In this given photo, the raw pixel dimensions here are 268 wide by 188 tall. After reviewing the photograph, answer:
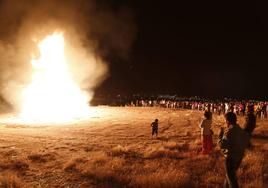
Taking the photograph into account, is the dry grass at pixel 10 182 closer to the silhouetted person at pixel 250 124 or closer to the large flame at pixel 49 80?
the silhouetted person at pixel 250 124

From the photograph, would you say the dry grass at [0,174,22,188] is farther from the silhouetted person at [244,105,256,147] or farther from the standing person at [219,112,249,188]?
the silhouetted person at [244,105,256,147]

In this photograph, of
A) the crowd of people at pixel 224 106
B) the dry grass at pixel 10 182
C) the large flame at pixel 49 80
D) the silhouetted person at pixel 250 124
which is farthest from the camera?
the large flame at pixel 49 80

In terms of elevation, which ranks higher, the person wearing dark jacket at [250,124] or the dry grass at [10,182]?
the person wearing dark jacket at [250,124]

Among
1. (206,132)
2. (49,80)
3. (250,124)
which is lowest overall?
(206,132)

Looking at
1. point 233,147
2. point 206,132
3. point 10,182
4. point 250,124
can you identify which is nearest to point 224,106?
point 206,132

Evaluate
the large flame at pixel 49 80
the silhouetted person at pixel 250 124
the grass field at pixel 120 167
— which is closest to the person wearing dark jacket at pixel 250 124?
the silhouetted person at pixel 250 124

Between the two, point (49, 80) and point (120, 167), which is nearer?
point (120, 167)

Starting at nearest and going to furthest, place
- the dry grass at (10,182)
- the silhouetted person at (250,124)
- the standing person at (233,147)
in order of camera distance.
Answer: the standing person at (233,147), the silhouetted person at (250,124), the dry grass at (10,182)

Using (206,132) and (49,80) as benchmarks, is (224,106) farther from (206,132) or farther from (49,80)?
(206,132)

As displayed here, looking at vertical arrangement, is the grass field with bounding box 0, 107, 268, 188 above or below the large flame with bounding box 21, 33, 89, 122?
below

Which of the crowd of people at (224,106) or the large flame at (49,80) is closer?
the crowd of people at (224,106)

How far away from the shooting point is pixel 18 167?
417 inches

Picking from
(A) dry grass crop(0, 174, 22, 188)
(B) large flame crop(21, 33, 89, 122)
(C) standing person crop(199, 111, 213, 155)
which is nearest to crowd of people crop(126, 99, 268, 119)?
(C) standing person crop(199, 111, 213, 155)

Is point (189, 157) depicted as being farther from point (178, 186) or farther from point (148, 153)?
point (178, 186)
